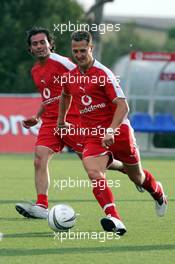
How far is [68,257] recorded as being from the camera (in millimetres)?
7824

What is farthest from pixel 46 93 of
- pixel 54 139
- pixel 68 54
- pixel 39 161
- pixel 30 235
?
pixel 68 54

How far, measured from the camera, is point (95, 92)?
9.23 metres

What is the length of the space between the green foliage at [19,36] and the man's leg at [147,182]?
2705 cm

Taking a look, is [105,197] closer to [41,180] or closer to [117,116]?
[117,116]

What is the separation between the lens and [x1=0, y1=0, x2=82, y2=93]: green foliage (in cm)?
3781

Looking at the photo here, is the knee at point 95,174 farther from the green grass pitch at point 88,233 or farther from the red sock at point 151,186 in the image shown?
the red sock at point 151,186

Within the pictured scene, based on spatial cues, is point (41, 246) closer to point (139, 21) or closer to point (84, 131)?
point (84, 131)

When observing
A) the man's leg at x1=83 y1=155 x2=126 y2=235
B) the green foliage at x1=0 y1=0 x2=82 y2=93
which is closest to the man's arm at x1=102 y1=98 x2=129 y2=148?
the man's leg at x1=83 y1=155 x2=126 y2=235

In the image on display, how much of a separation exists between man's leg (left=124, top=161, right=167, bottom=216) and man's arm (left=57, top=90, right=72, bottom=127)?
825 millimetres

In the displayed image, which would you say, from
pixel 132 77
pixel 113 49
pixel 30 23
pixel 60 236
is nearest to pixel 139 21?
pixel 113 49

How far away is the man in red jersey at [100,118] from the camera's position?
902 cm

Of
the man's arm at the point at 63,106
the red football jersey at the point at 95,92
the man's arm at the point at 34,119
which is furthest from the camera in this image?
the man's arm at the point at 34,119

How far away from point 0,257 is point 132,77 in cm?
2440

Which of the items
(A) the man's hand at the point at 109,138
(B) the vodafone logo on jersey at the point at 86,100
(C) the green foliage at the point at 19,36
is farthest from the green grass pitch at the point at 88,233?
(C) the green foliage at the point at 19,36
